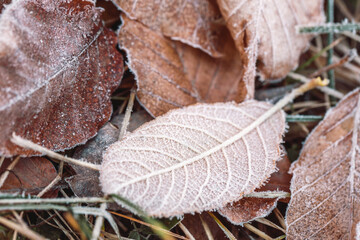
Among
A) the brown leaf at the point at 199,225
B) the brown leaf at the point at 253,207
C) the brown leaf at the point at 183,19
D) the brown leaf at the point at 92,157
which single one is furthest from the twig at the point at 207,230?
the brown leaf at the point at 183,19

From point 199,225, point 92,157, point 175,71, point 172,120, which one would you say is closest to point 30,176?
point 92,157

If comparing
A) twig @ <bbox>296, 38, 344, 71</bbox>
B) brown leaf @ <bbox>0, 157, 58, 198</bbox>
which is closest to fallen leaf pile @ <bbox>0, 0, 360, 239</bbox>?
brown leaf @ <bbox>0, 157, 58, 198</bbox>

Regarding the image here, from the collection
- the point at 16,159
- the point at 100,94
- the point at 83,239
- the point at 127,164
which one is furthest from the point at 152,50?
the point at 83,239

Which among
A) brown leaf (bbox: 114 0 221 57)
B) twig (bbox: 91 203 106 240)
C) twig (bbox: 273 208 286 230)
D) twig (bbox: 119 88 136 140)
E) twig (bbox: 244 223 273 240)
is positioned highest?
brown leaf (bbox: 114 0 221 57)

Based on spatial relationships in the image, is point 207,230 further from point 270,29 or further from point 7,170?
point 270,29

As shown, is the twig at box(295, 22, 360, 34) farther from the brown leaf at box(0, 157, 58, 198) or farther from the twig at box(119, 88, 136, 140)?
the brown leaf at box(0, 157, 58, 198)

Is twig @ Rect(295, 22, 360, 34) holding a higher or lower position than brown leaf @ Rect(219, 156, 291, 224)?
higher

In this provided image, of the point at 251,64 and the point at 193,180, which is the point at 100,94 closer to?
the point at 193,180
